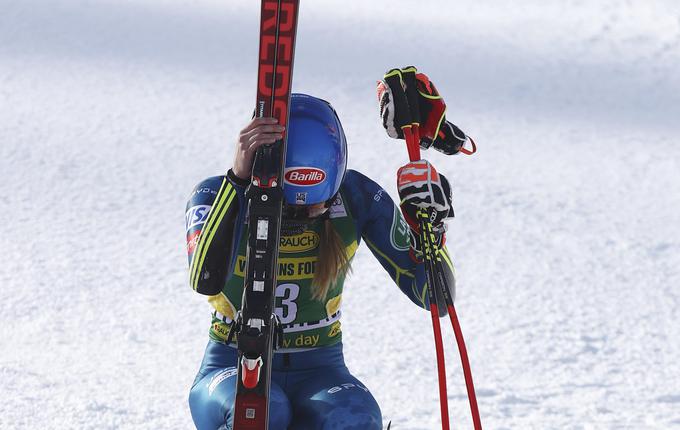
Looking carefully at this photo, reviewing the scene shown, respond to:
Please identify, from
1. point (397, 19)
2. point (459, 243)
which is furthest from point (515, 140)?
point (397, 19)

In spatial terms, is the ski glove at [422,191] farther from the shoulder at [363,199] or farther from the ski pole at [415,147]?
the shoulder at [363,199]

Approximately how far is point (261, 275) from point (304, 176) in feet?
1.00

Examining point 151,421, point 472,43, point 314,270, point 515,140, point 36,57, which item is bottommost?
point 151,421

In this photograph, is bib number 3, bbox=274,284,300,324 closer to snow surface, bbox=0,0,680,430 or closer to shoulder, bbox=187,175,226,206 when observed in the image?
shoulder, bbox=187,175,226,206

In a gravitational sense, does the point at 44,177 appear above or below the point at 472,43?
below

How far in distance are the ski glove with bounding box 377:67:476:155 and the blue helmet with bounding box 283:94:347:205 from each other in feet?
0.50

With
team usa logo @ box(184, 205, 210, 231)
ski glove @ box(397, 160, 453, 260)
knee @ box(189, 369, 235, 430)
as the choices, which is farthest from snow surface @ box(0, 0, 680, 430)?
ski glove @ box(397, 160, 453, 260)

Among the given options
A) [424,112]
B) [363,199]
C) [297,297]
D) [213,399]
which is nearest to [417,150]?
[424,112]

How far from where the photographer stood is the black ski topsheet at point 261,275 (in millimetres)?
2467

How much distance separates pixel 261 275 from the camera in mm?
2484

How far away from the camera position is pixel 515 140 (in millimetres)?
7449

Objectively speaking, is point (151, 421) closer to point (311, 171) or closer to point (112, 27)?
point (311, 171)

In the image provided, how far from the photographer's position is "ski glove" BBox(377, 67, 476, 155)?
2701 mm

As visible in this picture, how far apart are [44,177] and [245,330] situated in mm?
4260
